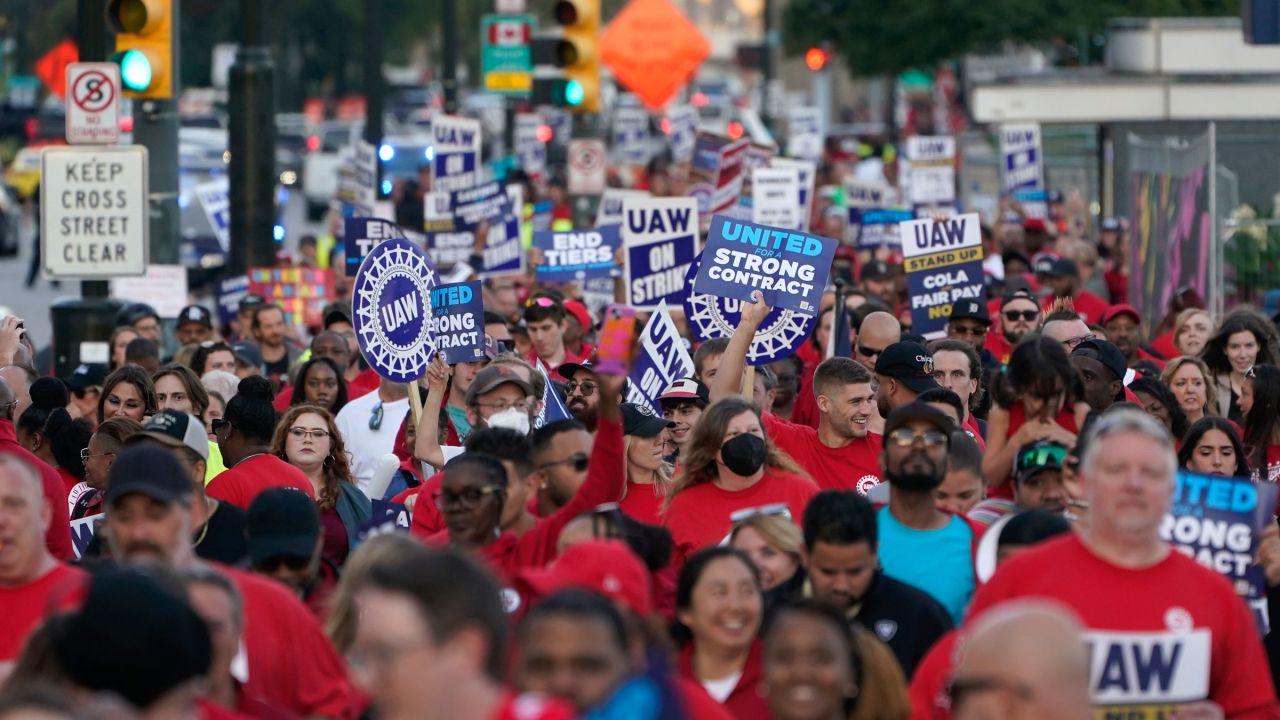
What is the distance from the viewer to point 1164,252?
67.9 feet

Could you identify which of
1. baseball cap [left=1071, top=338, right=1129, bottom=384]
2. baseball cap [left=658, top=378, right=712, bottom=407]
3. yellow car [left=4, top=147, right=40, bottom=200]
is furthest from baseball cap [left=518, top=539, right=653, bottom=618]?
yellow car [left=4, top=147, right=40, bottom=200]

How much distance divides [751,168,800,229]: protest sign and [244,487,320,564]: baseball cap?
556 inches

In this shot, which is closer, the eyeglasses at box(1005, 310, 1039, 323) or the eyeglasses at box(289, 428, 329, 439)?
the eyeglasses at box(289, 428, 329, 439)

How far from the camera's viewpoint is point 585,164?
1110 inches

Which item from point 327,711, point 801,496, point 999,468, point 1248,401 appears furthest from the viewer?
point 1248,401

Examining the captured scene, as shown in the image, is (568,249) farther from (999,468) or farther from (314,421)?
(999,468)

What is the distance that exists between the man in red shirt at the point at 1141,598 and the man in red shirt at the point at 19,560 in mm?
2564

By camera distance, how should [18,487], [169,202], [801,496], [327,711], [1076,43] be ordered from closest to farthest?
[327,711] < [18,487] < [801,496] < [169,202] < [1076,43]

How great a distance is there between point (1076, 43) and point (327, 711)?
Answer: 45.6 metres

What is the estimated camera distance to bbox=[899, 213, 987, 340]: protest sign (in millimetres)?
15078

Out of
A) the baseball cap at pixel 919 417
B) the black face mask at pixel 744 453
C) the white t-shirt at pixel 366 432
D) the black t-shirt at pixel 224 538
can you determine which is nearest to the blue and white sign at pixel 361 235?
the white t-shirt at pixel 366 432

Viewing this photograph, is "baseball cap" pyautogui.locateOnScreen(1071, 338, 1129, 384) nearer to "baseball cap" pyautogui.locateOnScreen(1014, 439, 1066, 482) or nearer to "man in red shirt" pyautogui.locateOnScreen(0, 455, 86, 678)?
"baseball cap" pyautogui.locateOnScreen(1014, 439, 1066, 482)

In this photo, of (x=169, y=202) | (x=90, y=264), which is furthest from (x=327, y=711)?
(x=169, y=202)

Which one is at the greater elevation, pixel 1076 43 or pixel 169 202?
pixel 1076 43
